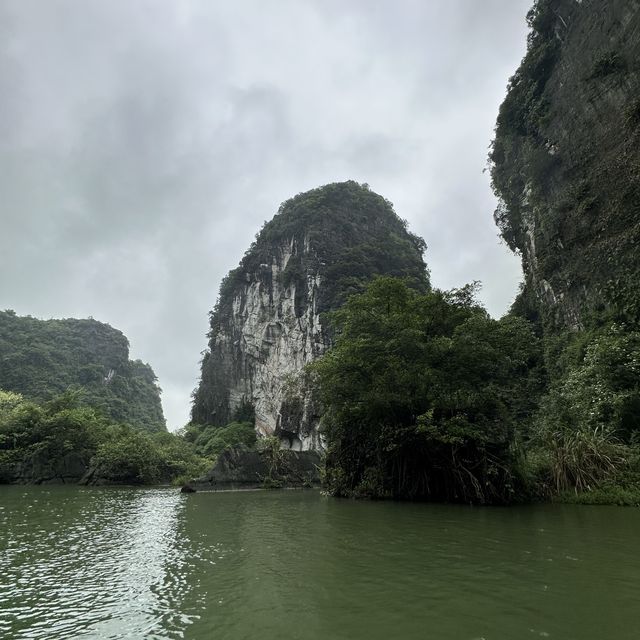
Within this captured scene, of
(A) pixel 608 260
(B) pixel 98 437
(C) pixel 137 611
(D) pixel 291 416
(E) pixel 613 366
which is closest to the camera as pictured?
(C) pixel 137 611

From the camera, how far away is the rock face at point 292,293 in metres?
44.8

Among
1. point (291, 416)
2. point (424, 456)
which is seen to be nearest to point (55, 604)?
point (424, 456)

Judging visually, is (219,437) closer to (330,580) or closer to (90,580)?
(90,580)

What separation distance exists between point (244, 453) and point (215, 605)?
23963 mm

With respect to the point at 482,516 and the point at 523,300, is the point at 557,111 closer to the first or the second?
the point at 523,300

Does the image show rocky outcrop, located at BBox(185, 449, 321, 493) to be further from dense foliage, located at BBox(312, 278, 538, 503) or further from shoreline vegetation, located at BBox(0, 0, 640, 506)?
dense foliage, located at BBox(312, 278, 538, 503)

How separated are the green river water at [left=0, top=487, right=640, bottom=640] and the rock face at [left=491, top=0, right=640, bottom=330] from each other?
604 inches

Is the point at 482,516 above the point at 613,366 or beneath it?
beneath

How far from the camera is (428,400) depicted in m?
13.3

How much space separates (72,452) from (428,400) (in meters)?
26.0

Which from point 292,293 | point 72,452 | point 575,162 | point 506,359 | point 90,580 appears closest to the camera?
point 90,580

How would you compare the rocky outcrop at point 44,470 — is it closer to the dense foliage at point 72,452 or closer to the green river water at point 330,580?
the dense foliage at point 72,452

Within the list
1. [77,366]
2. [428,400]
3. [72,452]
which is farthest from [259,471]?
[77,366]

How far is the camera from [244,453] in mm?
26891
